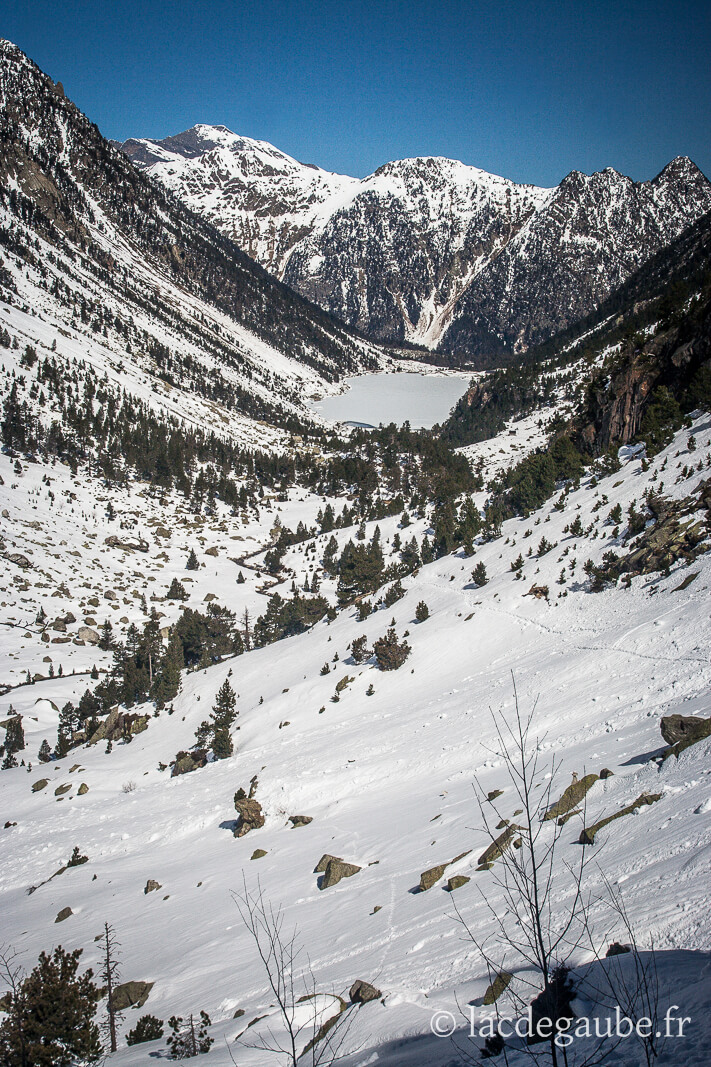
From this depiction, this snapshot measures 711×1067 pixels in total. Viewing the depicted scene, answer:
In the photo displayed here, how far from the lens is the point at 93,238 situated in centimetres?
18562

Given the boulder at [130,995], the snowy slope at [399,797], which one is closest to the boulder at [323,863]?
the snowy slope at [399,797]

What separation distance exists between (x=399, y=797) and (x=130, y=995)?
8.47 metres

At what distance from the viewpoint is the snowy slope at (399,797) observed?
7047 millimetres

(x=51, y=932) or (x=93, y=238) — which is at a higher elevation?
(x=93, y=238)

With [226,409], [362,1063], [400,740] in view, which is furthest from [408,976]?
[226,409]

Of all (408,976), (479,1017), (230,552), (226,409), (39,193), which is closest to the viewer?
(479,1017)

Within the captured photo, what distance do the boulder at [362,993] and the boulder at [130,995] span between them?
661 centimetres

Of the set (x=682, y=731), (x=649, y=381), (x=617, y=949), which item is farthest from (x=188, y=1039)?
(x=649, y=381)

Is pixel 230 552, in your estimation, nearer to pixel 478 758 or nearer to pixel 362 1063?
pixel 478 758

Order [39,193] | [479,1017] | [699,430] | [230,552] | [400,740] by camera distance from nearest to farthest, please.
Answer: [479,1017]
[400,740]
[699,430]
[230,552]
[39,193]

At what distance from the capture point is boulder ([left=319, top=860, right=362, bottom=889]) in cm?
1288

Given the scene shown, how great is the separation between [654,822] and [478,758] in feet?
33.2

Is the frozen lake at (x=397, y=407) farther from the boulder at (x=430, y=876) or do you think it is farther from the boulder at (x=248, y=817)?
Result: the boulder at (x=430, y=876)

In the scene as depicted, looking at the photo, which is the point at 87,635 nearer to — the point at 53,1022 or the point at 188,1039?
the point at 53,1022
